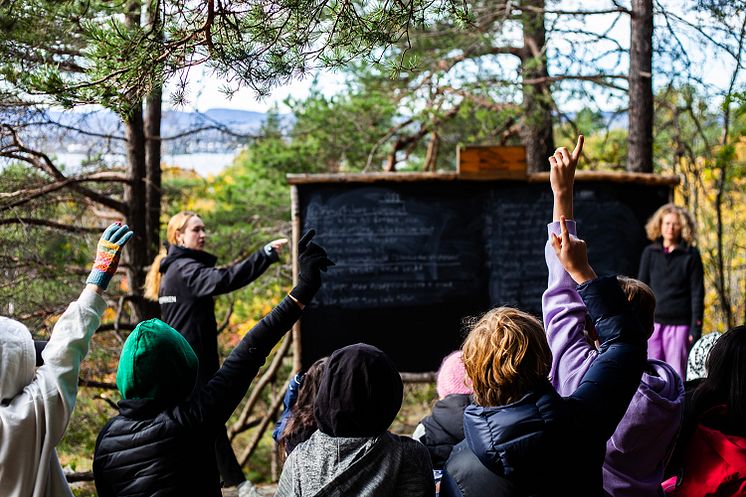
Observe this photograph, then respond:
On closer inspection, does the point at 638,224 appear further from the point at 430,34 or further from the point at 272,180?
the point at 272,180

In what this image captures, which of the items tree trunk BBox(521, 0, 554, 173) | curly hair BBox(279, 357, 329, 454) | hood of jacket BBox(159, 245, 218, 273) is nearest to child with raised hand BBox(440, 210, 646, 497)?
curly hair BBox(279, 357, 329, 454)

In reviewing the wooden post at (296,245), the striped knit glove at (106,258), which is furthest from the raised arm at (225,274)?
the striped knit glove at (106,258)

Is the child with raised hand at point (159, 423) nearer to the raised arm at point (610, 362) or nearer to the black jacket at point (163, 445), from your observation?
the black jacket at point (163, 445)

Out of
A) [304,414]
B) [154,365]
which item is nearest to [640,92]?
[304,414]

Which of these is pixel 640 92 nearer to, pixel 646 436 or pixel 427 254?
pixel 427 254

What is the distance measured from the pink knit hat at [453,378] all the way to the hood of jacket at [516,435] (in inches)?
40.5

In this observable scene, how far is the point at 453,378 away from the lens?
2.82m

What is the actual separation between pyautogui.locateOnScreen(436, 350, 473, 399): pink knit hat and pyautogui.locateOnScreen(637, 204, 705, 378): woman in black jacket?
254 centimetres

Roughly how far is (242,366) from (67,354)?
462mm

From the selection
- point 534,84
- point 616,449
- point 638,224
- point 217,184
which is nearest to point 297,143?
point 217,184

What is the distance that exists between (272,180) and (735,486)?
609cm

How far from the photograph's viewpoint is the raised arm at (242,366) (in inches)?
80.4

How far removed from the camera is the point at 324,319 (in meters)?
5.07

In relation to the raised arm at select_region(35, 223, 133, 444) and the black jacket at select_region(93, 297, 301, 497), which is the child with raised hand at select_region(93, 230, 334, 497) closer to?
the black jacket at select_region(93, 297, 301, 497)
